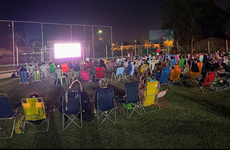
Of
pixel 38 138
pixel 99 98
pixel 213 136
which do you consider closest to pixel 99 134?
pixel 99 98

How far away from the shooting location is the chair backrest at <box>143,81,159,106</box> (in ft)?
17.5

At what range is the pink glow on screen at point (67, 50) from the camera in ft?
65.4

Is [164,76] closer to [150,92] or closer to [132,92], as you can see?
[150,92]

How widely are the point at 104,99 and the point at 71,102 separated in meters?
0.78

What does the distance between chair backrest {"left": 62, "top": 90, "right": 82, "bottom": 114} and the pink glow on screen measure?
53.0 ft

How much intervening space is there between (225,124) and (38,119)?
4237 millimetres

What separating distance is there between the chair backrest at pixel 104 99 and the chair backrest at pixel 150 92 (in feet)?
3.45

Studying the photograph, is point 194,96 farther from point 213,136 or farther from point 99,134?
point 99,134

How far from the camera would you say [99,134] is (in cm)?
422

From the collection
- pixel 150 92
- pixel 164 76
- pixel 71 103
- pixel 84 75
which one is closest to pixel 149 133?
pixel 150 92

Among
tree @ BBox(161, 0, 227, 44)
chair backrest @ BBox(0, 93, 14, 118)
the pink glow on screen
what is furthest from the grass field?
tree @ BBox(161, 0, 227, 44)

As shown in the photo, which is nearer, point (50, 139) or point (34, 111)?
point (50, 139)

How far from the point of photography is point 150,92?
5.39 metres

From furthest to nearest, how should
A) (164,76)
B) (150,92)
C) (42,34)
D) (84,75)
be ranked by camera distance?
(42,34), (84,75), (164,76), (150,92)
